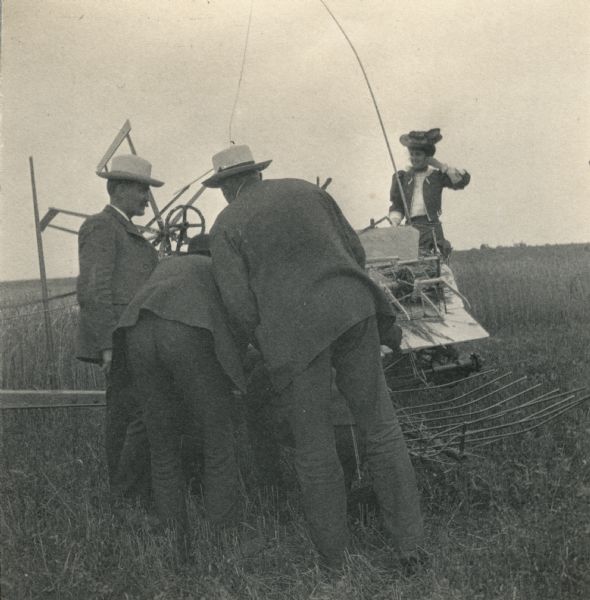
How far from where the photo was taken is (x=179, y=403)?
3.34m

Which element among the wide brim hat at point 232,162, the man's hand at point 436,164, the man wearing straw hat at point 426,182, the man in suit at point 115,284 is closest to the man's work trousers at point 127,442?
the man in suit at point 115,284

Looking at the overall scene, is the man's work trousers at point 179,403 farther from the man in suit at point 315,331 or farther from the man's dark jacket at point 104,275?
the man's dark jacket at point 104,275

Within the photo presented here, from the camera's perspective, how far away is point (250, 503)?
3594 millimetres

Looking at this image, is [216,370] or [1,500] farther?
[1,500]

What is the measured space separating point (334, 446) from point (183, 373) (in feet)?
2.63

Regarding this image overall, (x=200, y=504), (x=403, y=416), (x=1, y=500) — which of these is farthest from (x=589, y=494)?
(x=1, y=500)

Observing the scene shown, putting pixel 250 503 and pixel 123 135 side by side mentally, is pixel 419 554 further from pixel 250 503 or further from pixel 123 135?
pixel 123 135

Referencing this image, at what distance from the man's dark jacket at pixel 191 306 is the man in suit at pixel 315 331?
0.34 ft

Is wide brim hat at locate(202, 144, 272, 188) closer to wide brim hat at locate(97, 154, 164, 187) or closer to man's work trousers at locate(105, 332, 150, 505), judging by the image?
wide brim hat at locate(97, 154, 164, 187)

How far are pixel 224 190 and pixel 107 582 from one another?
6.43 ft

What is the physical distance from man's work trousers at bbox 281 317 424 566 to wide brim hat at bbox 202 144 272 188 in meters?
1.03

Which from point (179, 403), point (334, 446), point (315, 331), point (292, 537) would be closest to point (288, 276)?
point (315, 331)

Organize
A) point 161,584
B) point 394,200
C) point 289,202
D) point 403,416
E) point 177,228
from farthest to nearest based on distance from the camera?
point 394,200 < point 177,228 < point 403,416 < point 289,202 < point 161,584

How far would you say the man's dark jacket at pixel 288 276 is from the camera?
291 cm
